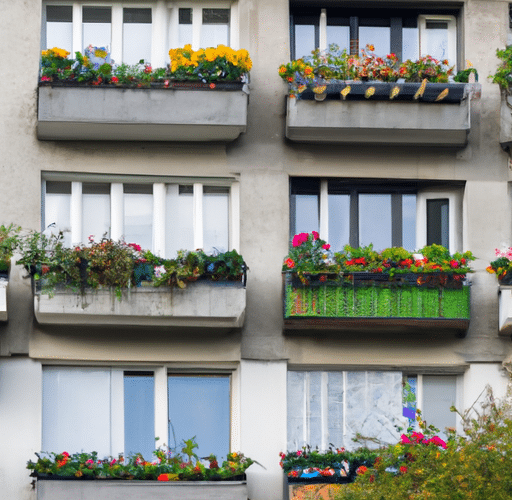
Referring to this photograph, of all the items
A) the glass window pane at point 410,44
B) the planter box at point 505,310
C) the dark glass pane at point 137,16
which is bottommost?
the planter box at point 505,310

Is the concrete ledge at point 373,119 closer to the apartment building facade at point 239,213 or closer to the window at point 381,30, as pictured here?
the apartment building facade at point 239,213

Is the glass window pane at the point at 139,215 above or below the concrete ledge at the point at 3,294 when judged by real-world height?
above

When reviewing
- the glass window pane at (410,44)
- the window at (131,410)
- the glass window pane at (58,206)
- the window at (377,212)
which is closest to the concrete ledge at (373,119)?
the window at (377,212)

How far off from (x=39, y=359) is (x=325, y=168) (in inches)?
295

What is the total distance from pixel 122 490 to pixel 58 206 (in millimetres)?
6573

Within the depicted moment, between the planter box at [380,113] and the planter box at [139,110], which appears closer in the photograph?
the planter box at [139,110]

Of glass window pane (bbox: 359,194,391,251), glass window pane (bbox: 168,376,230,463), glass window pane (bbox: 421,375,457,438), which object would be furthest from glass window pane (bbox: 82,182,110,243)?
glass window pane (bbox: 421,375,457,438)

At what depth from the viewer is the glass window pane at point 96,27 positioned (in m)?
28.9

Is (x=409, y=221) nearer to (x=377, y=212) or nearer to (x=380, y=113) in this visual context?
(x=377, y=212)

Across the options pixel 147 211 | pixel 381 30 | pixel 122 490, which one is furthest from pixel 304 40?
pixel 122 490

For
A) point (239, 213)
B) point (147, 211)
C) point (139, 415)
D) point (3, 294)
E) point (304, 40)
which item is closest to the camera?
point (3, 294)

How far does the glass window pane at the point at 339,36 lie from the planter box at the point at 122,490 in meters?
10.5

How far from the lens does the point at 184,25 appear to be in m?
29.1

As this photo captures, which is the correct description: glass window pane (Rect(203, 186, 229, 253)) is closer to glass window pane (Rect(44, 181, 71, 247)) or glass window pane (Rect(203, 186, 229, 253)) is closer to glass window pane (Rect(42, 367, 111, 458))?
glass window pane (Rect(44, 181, 71, 247))
